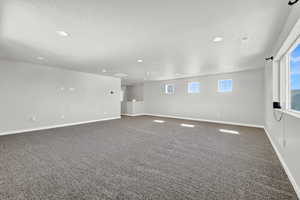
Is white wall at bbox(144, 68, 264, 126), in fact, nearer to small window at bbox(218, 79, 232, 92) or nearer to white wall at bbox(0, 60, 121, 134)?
small window at bbox(218, 79, 232, 92)

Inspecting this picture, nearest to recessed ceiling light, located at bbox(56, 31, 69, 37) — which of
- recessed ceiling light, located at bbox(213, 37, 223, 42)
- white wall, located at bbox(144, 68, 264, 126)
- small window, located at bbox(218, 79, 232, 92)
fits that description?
recessed ceiling light, located at bbox(213, 37, 223, 42)

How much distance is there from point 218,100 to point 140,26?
19.3ft

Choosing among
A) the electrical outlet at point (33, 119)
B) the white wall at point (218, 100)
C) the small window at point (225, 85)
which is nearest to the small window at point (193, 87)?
the white wall at point (218, 100)

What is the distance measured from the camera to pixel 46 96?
5.29 metres

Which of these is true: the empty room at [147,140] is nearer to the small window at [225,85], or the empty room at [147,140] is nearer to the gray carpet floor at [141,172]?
the gray carpet floor at [141,172]

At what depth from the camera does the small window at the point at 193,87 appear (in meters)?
7.37

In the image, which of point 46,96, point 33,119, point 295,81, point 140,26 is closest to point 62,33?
point 140,26

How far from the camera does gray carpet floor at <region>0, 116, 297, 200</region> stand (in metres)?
1.63

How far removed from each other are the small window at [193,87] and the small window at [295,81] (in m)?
4.75

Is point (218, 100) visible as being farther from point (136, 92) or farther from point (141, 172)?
point (136, 92)

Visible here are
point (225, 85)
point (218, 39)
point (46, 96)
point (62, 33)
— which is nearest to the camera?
point (62, 33)

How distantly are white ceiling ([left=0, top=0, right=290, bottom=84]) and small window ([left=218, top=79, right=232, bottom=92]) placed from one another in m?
2.65

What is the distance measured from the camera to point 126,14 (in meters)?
1.94

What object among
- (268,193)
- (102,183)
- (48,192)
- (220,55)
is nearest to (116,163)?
(102,183)
